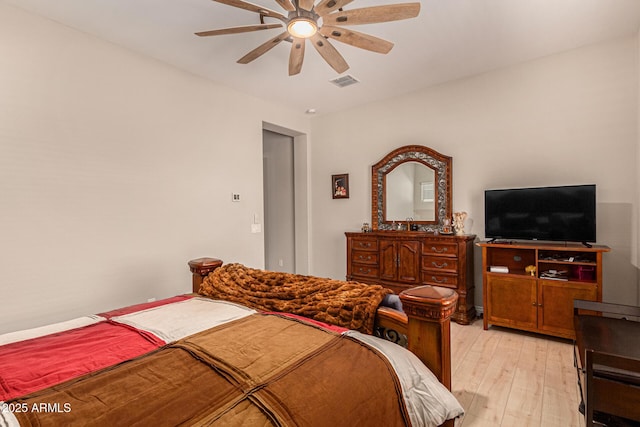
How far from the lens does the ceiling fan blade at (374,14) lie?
1.93 m

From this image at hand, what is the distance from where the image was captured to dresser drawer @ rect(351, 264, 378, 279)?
437cm

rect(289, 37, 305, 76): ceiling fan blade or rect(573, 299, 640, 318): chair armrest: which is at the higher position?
rect(289, 37, 305, 76): ceiling fan blade

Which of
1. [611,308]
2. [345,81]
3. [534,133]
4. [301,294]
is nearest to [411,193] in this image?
[534,133]

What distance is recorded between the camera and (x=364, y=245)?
4.47 metres

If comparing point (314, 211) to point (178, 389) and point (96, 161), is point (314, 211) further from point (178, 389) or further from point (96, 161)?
point (178, 389)

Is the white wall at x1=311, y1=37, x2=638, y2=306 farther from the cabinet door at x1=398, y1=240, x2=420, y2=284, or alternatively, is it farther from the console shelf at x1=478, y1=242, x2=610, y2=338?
the cabinet door at x1=398, y1=240, x2=420, y2=284

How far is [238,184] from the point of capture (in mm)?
4328

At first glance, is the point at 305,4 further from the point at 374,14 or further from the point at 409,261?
the point at 409,261

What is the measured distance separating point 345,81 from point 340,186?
5.50ft

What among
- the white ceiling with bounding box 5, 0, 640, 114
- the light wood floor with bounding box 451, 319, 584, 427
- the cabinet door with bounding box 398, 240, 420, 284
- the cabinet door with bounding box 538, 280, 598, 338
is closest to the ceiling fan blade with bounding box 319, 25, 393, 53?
the white ceiling with bounding box 5, 0, 640, 114

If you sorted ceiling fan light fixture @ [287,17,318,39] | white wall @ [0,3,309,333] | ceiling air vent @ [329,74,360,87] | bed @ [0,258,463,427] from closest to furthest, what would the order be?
1. bed @ [0,258,463,427]
2. ceiling fan light fixture @ [287,17,318,39]
3. white wall @ [0,3,309,333]
4. ceiling air vent @ [329,74,360,87]

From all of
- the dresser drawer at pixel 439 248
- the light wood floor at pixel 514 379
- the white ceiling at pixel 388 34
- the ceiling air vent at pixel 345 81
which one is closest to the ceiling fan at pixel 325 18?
the white ceiling at pixel 388 34

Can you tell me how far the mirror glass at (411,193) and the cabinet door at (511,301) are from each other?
1169 mm

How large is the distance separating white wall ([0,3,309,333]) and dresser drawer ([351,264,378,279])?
5.59ft
